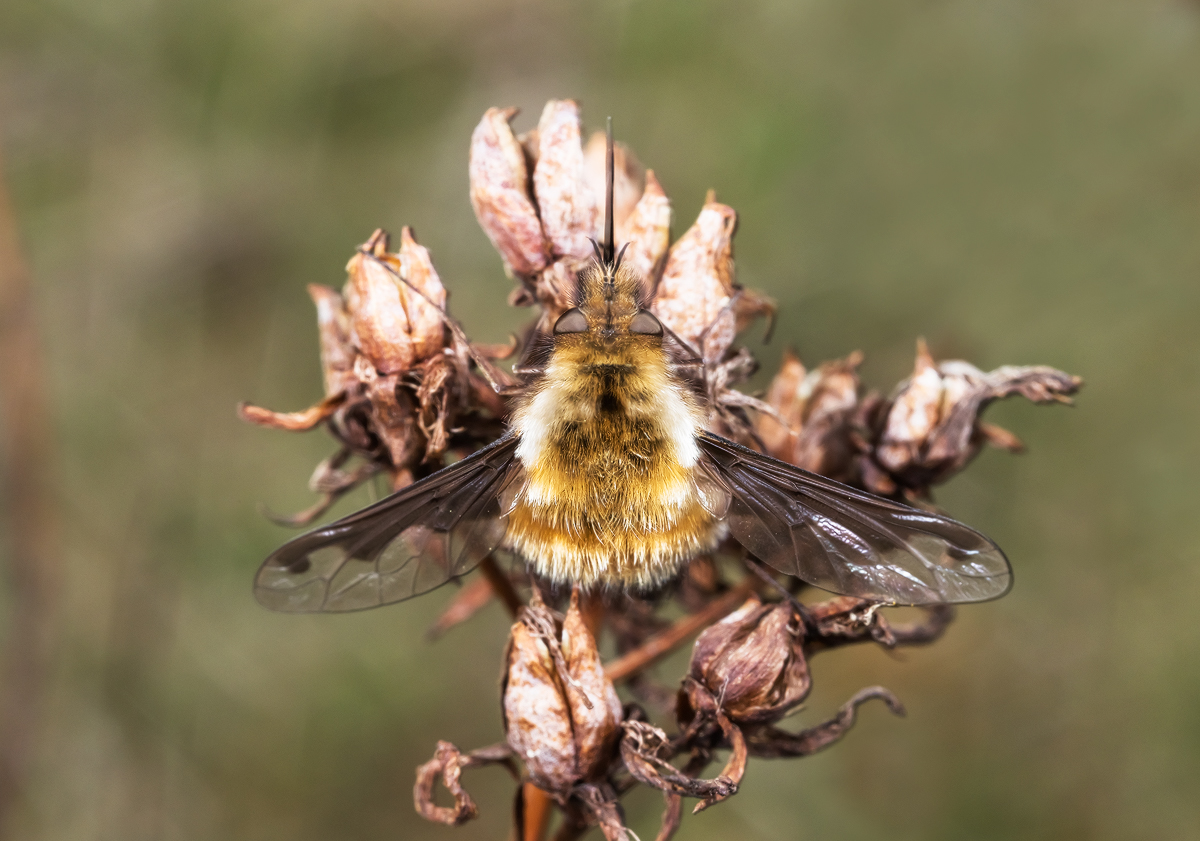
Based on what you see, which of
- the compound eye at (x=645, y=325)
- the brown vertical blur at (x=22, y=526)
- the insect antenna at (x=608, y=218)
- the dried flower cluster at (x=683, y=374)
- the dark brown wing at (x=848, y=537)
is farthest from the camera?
the brown vertical blur at (x=22, y=526)

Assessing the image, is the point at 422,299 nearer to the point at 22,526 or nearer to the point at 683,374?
the point at 683,374

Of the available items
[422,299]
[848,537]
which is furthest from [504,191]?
[848,537]

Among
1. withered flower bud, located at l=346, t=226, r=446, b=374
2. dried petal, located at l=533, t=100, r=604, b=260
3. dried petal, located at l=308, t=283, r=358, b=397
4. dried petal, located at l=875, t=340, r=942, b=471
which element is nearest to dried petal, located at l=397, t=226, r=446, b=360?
withered flower bud, located at l=346, t=226, r=446, b=374

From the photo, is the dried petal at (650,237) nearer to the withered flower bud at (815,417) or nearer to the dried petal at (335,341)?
the withered flower bud at (815,417)

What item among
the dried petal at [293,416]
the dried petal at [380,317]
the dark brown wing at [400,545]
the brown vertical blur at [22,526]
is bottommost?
the brown vertical blur at [22,526]

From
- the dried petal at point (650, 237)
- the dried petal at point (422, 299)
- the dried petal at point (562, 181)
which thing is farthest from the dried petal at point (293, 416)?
the dried petal at point (650, 237)

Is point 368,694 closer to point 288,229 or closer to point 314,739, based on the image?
point 314,739

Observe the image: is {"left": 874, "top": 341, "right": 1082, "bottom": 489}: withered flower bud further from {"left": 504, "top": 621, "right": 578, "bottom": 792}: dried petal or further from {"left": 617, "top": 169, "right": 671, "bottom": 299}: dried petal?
{"left": 504, "top": 621, "right": 578, "bottom": 792}: dried petal

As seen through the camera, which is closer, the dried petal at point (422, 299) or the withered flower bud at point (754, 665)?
the withered flower bud at point (754, 665)
